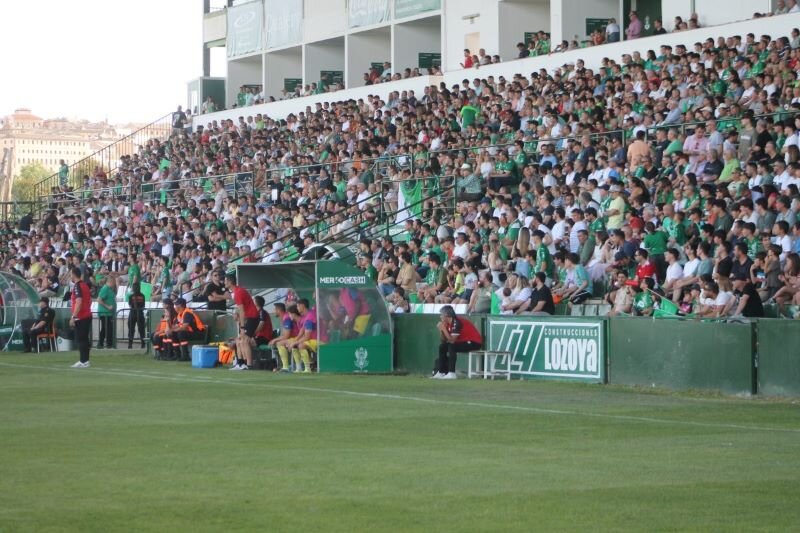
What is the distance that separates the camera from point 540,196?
3044cm

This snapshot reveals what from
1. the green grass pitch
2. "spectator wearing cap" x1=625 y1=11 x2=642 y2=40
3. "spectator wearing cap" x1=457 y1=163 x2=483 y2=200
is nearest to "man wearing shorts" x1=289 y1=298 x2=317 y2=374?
the green grass pitch

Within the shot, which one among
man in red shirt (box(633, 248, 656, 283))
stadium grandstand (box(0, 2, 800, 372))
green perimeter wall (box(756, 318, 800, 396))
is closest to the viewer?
green perimeter wall (box(756, 318, 800, 396))

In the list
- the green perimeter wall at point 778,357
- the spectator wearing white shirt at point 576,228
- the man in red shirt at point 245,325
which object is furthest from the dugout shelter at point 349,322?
the green perimeter wall at point 778,357

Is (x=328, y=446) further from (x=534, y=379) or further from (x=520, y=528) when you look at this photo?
(x=534, y=379)

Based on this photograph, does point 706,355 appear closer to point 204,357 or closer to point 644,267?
point 644,267

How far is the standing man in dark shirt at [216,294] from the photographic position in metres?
33.7

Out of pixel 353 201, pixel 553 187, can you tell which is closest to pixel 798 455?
pixel 553 187

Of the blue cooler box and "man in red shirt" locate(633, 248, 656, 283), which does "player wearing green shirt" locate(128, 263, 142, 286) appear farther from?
"man in red shirt" locate(633, 248, 656, 283)

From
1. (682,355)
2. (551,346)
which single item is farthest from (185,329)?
(682,355)

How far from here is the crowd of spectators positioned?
80.3 feet

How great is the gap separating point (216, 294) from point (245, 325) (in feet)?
19.3

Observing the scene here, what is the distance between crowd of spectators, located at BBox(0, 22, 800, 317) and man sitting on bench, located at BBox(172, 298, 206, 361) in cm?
413

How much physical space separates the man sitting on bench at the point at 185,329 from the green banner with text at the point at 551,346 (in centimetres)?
866

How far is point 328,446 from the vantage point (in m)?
14.3
